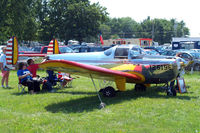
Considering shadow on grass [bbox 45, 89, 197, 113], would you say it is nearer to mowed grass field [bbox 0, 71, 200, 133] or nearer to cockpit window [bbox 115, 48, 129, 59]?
mowed grass field [bbox 0, 71, 200, 133]

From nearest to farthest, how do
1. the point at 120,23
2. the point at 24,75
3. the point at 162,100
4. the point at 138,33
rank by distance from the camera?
1. the point at 162,100
2. the point at 24,75
3. the point at 138,33
4. the point at 120,23

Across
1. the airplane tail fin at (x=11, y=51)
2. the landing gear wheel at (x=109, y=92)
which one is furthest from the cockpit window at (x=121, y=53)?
the airplane tail fin at (x=11, y=51)

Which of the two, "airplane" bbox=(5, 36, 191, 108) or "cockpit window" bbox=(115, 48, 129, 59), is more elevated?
"cockpit window" bbox=(115, 48, 129, 59)

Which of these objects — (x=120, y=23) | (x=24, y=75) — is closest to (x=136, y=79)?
(x=24, y=75)

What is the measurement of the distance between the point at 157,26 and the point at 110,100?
9868 cm

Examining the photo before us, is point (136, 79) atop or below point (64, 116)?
atop

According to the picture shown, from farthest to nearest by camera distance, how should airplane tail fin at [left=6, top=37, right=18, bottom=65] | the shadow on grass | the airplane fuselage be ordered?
airplane tail fin at [left=6, top=37, right=18, bottom=65], the airplane fuselage, the shadow on grass

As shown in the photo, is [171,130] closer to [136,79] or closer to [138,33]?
[136,79]

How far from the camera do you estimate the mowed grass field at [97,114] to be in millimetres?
5031

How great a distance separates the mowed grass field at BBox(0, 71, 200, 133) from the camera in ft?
16.5

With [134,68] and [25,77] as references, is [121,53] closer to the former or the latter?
[134,68]

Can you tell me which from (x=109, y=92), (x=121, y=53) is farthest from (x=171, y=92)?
(x=121, y=53)

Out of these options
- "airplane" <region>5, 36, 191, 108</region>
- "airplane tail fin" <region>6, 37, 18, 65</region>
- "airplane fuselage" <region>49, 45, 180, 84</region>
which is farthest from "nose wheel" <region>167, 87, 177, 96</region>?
"airplane tail fin" <region>6, 37, 18, 65</region>

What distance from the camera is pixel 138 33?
107875 mm
